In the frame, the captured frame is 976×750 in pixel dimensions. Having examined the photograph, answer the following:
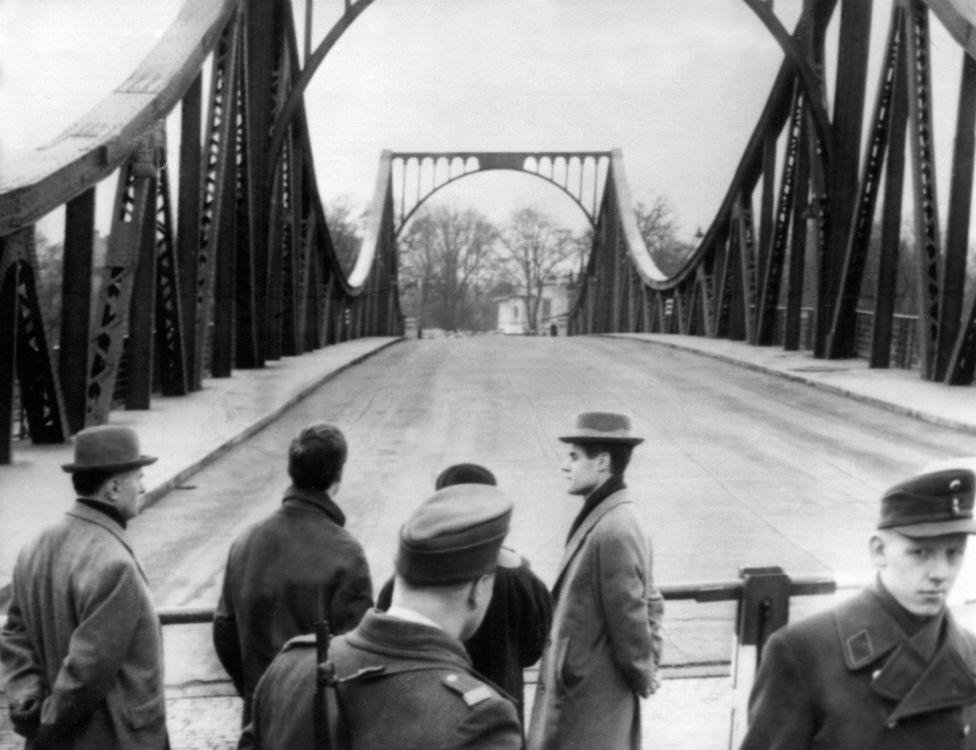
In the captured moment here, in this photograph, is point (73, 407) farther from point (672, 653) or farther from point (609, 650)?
point (609, 650)

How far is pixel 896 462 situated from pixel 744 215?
1719 centimetres

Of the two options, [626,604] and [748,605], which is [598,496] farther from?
[748,605]

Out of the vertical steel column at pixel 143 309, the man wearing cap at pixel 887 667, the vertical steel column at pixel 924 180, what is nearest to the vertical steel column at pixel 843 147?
the vertical steel column at pixel 924 180

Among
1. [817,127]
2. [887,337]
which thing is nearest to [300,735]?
[887,337]

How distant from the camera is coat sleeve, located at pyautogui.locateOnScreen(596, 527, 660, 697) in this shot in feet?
13.7

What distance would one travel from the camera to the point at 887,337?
61.2ft

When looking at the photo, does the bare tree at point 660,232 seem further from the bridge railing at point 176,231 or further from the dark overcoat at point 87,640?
the dark overcoat at point 87,640

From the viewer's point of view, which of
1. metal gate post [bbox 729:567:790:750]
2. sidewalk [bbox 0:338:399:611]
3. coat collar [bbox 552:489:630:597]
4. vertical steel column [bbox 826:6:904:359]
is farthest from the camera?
vertical steel column [bbox 826:6:904:359]

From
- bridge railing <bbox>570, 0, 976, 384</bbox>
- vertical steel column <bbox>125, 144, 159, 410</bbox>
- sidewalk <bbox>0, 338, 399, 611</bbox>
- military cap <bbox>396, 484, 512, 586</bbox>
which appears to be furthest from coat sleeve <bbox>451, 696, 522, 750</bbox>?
bridge railing <bbox>570, 0, 976, 384</bbox>

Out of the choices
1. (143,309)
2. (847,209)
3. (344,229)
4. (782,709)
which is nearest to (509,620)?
(782,709)

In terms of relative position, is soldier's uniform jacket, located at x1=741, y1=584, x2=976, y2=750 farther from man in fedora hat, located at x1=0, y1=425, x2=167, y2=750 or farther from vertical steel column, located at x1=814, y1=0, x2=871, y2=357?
vertical steel column, located at x1=814, y1=0, x2=871, y2=357

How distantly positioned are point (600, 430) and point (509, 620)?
2.27ft

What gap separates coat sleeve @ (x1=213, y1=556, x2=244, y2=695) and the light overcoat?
99 cm

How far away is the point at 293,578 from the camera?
412 cm
